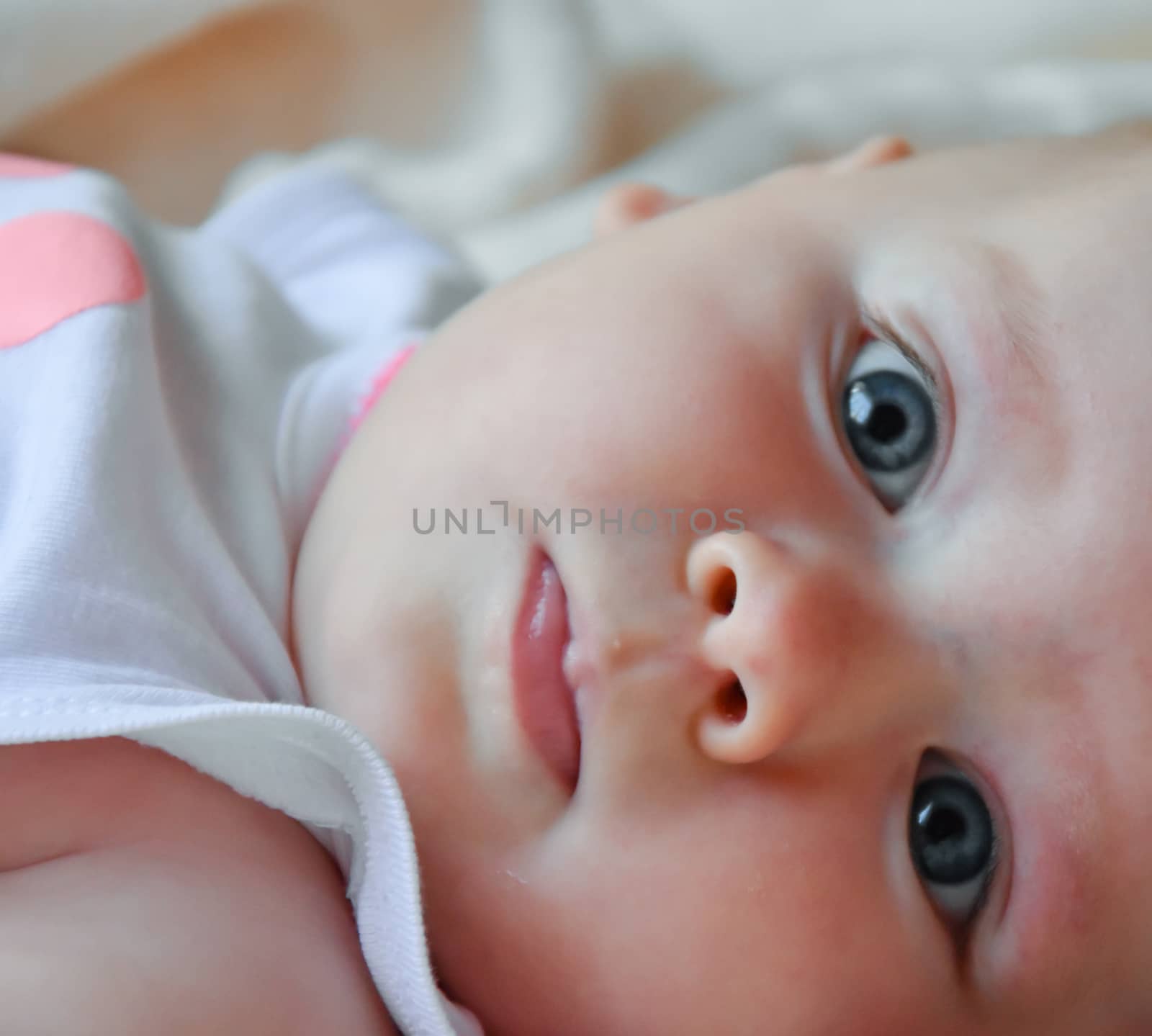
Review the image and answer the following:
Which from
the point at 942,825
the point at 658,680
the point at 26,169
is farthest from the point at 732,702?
the point at 26,169

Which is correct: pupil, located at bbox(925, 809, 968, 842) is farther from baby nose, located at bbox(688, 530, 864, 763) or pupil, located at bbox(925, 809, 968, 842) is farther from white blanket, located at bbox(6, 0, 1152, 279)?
white blanket, located at bbox(6, 0, 1152, 279)

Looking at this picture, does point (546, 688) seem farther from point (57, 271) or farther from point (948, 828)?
point (57, 271)

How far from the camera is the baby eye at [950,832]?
72 cm

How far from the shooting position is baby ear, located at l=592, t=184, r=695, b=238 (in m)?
1.02

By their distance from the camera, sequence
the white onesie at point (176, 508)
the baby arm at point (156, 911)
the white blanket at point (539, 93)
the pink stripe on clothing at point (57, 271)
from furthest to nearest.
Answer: the white blanket at point (539, 93) → the pink stripe on clothing at point (57, 271) → the white onesie at point (176, 508) → the baby arm at point (156, 911)

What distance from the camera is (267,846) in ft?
2.42

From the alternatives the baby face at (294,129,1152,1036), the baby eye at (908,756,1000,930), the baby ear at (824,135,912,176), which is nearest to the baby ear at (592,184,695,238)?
the baby ear at (824,135,912,176)

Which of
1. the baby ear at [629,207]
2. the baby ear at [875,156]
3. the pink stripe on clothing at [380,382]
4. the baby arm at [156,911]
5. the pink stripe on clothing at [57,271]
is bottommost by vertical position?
the baby arm at [156,911]

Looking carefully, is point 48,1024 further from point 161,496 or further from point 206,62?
point 206,62

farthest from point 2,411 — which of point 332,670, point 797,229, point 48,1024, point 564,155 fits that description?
point 564,155

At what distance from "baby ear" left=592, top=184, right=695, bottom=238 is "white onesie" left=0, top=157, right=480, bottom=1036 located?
0.20 meters

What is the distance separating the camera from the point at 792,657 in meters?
0.66

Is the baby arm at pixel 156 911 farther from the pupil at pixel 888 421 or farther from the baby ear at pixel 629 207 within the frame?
the baby ear at pixel 629 207

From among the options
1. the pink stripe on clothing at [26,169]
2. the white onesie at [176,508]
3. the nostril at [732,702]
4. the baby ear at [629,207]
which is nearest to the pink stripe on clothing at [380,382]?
the white onesie at [176,508]
